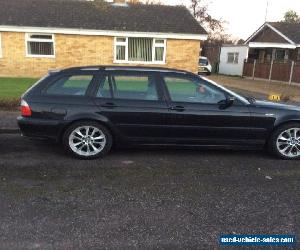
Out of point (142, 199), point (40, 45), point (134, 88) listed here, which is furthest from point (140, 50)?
point (142, 199)

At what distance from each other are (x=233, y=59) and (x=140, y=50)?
14.6 meters

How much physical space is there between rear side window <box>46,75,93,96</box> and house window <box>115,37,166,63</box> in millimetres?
14315

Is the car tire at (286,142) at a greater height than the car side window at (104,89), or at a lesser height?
lesser

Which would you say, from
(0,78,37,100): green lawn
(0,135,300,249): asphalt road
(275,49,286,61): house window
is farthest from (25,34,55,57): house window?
(275,49,286,61): house window

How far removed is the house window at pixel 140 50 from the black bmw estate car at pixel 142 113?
14287mm

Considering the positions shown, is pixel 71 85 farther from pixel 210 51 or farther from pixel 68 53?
pixel 210 51

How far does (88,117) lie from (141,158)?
1.09 metres

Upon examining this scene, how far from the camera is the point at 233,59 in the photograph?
105 feet

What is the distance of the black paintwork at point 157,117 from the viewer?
555 centimetres

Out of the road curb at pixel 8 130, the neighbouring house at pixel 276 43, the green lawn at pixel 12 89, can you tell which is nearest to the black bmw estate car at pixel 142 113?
the road curb at pixel 8 130

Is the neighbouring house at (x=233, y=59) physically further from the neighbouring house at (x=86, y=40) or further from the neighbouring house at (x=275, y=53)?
the neighbouring house at (x=86, y=40)

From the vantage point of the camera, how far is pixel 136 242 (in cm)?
325

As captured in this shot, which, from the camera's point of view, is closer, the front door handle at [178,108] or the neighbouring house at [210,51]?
the front door handle at [178,108]

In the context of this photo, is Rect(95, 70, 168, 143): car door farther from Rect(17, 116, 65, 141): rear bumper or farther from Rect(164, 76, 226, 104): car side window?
Rect(17, 116, 65, 141): rear bumper
